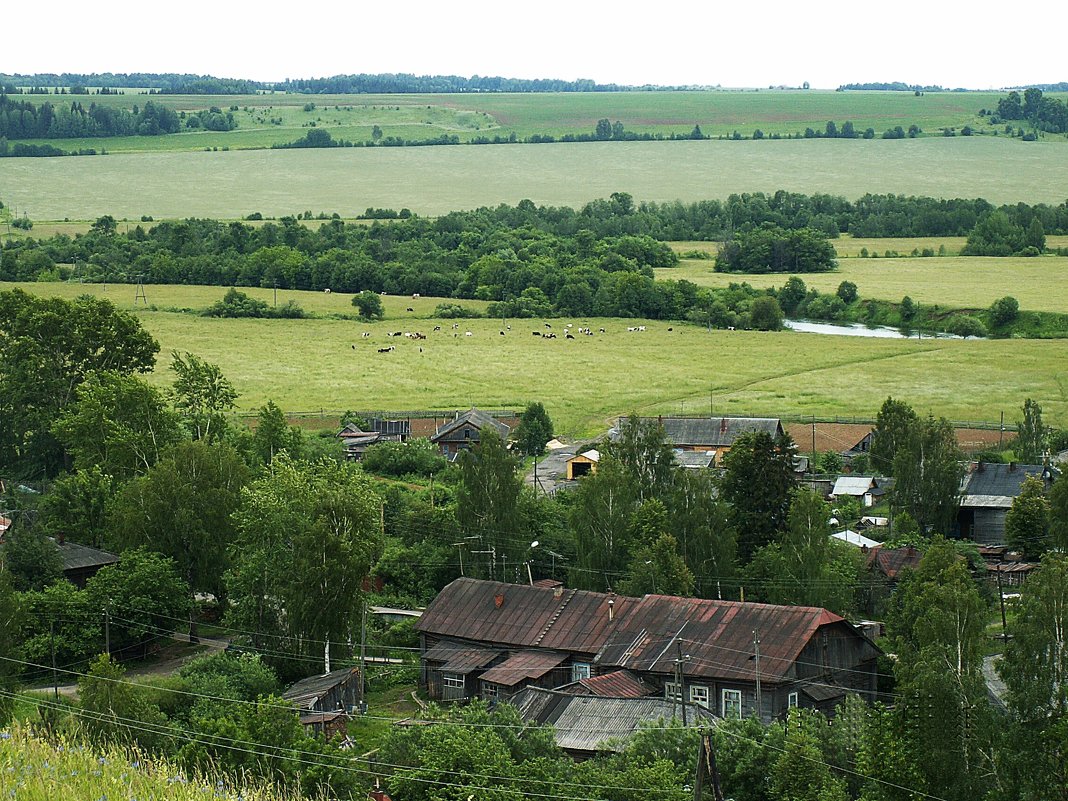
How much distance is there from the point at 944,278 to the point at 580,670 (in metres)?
88.3

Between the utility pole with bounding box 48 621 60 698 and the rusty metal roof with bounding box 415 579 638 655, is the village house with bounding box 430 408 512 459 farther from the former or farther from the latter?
the utility pole with bounding box 48 621 60 698

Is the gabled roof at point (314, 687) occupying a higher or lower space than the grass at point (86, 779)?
lower

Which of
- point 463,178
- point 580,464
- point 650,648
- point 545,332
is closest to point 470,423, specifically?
point 580,464

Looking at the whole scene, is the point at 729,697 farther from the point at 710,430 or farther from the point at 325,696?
the point at 710,430

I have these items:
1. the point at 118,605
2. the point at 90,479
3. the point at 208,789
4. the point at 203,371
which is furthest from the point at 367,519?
the point at 208,789

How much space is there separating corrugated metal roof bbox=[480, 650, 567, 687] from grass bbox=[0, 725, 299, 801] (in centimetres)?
1912

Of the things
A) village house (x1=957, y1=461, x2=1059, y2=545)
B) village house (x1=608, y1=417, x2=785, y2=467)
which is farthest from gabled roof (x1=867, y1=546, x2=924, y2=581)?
village house (x1=608, y1=417, x2=785, y2=467)

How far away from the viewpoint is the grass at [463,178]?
15912 cm

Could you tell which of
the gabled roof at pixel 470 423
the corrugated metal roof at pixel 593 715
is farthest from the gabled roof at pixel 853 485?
the corrugated metal roof at pixel 593 715

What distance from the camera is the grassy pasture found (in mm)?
101938

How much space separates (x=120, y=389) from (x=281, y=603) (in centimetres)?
1517

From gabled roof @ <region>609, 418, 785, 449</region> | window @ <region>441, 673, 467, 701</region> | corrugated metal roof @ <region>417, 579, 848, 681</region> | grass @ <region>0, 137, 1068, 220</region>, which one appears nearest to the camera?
corrugated metal roof @ <region>417, 579, 848, 681</region>

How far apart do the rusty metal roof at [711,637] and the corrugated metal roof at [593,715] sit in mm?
1726

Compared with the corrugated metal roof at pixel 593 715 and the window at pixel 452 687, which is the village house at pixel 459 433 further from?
the corrugated metal roof at pixel 593 715
